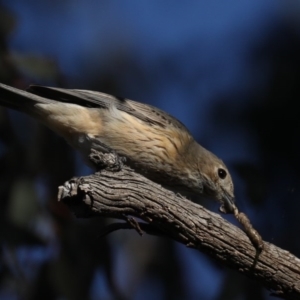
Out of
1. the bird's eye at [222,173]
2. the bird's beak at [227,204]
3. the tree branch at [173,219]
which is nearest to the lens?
the tree branch at [173,219]

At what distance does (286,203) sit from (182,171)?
3.27 feet

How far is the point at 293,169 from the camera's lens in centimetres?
566

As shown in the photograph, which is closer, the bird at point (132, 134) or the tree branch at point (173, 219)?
the tree branch at point (173, 219)

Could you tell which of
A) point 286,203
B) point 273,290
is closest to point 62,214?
point 286,203

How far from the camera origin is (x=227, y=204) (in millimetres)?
4770

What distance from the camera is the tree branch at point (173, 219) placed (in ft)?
11.3

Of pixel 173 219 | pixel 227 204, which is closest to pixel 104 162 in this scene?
pixel 173 219

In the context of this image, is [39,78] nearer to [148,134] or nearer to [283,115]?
[148,134]

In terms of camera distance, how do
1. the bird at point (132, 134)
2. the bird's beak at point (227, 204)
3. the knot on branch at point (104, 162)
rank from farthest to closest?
the bird's beak at point (227, 204) < the bird at point (132, 134) < the knot on branch at point (104, 162)

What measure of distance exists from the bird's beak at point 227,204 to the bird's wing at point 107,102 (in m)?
0.46

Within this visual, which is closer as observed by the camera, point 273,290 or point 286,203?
point 273,290

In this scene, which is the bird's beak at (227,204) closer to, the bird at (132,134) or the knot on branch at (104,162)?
the bird at (132,134)

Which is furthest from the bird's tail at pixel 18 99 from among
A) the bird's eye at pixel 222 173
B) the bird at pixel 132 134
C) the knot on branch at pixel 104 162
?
the bird's eye at pixel 222 173

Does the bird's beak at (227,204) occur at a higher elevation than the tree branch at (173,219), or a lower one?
higher
